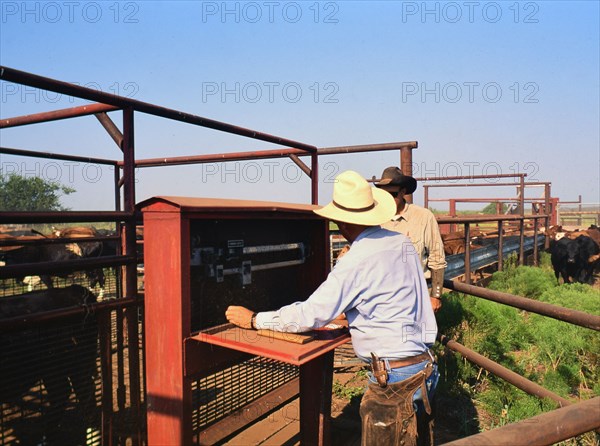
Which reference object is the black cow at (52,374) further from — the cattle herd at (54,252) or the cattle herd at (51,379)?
the cattle herd at (54,252)

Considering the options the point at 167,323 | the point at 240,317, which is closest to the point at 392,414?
the point at 240,317

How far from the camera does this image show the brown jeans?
2.18m

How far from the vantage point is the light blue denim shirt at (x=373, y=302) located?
210 cm

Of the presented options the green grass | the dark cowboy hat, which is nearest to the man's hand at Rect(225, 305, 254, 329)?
the dark cowboy hat

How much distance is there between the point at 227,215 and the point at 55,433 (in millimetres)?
1277

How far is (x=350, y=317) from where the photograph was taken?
227cm

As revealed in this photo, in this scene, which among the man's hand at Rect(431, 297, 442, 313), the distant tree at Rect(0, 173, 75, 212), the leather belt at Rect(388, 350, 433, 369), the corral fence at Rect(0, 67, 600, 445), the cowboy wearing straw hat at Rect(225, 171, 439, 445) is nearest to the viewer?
the corral fence at Rect(0, 67, 600, 445)

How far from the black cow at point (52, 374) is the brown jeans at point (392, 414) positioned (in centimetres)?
130

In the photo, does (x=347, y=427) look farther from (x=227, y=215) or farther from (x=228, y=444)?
(x=227, y=215)

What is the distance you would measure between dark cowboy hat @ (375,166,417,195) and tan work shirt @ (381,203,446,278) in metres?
0.20

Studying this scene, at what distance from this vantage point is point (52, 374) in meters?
2.23

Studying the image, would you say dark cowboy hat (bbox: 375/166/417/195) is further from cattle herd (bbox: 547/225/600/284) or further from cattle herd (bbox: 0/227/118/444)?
cattle herd (bbox: 547/225/600/284)

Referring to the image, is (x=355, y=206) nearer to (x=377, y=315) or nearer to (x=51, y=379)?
(x=377, y=315)

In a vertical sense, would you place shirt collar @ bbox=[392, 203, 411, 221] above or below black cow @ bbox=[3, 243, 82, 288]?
above
